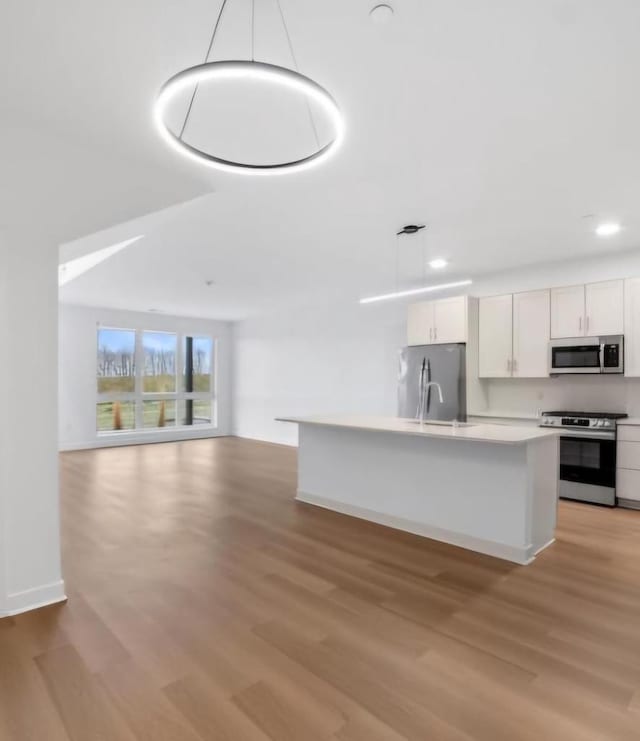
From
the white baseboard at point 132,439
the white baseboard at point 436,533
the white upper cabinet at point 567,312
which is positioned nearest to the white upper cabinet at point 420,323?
the white upper cabinet at point 567,312

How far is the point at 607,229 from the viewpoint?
419 cm

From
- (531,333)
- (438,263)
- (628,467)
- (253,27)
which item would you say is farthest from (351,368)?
(253,27)

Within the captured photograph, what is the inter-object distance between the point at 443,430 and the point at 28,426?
2888 millimetres

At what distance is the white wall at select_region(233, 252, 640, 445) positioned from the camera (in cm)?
523

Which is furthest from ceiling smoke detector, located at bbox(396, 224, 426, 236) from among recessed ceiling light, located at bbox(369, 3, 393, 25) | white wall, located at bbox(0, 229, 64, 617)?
white wall, located at bbox(0, 229, 64, 617)

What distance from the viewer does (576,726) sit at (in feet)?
5.65

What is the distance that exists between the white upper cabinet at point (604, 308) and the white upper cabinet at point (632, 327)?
4cm

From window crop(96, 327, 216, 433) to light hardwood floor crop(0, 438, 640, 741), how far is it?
18.0ft

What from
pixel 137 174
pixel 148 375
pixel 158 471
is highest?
pixel 137 174

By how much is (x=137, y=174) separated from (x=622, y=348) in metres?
4.77

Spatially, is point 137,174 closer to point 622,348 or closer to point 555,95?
point 555,95

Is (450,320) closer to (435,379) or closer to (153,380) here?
(435,379)

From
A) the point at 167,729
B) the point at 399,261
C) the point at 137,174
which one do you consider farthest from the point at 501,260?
the point at 167,729

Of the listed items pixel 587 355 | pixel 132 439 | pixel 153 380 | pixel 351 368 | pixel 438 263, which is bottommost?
pixel 132 439
